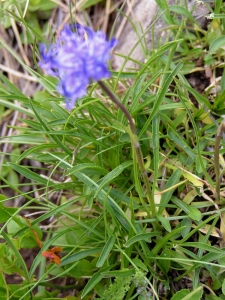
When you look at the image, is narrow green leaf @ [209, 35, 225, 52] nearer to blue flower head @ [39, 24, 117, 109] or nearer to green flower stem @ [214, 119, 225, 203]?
green flower stem @ [214, 119, 225, 203]

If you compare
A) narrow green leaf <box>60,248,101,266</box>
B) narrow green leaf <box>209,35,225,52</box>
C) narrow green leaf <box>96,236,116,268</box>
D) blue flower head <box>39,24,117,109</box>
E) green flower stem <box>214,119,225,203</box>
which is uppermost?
blue flower head <box>39,24,117,109</box>

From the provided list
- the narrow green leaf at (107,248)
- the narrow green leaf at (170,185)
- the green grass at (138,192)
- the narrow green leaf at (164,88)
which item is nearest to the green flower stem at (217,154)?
the green grass at (138,192)

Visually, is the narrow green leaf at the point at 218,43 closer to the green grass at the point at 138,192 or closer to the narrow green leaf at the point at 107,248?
the green grass at the point at 138,192

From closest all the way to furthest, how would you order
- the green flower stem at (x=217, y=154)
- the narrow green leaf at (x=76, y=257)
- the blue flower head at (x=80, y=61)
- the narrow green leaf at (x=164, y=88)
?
the blue flower head at (x=80, y=61)
the green flower stem at (x=217, y=154)
the narrow green leaf at (x=164, y=88)
the narrow green leaf at (x=76, y=257)

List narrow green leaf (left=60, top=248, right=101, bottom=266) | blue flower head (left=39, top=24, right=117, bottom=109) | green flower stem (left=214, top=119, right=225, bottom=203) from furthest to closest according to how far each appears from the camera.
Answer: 1. narrow green leaf (left=60, top=248, right=101, bottom=266)
2. green flower stem (left=214, top=119, right=225, bottom=203)
3. blue flower head (left=39, top=24, right=117, bottom=109)

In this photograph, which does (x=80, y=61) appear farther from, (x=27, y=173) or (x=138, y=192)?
(x=27, y=173)

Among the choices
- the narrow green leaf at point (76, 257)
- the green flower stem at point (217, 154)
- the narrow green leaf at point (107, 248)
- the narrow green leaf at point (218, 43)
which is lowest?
the narrow green leaf at point (76, 257)

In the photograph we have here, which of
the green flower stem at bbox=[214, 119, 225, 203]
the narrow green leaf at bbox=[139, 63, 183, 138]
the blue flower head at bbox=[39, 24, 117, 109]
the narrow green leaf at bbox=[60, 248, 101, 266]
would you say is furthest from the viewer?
the narrow green leaf at bbox=[60, 248, 101, 266]

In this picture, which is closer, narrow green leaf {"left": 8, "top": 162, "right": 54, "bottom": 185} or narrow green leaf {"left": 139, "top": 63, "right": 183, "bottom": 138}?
narrow green leaf {"left": 139, "top": 63, "right": 183, "bottom": 138}

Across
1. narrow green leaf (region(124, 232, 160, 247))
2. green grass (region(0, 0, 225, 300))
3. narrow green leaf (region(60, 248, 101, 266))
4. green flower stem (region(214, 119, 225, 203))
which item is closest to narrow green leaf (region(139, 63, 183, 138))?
green grass (region(0, 0, 225, 300))

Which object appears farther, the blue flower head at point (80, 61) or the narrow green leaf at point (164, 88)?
the narrow green leaf at point (164, 88)

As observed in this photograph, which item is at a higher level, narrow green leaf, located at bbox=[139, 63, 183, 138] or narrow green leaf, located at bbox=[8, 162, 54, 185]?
narrow green leaf, located at bbox=[139, 63, 183, 138]

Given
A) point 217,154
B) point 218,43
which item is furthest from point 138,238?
point 218,43
